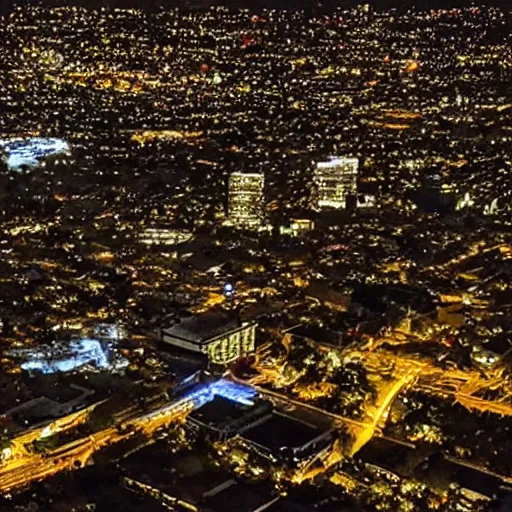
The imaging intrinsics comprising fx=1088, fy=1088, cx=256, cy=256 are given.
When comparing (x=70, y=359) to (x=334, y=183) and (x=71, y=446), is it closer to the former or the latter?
(x=71, y=446)

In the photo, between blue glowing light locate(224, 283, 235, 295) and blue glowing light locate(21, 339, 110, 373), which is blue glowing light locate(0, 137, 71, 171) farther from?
blue glowing light locate(21, 339, 110, 373)

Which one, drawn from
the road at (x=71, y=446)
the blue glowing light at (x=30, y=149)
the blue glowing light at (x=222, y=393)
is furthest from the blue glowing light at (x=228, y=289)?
the blue glowing light at (x=30, y=149)

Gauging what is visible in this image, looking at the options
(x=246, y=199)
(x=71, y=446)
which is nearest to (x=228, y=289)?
(x=246, y=199)

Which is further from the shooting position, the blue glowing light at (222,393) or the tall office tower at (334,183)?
the tall office tower at (334,183)

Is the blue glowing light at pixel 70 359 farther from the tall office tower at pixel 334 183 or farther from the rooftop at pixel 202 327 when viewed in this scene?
the tall office tower at pixel 334 183

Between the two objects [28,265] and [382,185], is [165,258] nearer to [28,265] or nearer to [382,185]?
[28,265]

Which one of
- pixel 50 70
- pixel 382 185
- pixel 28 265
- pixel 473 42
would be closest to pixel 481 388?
pixel 28 265
